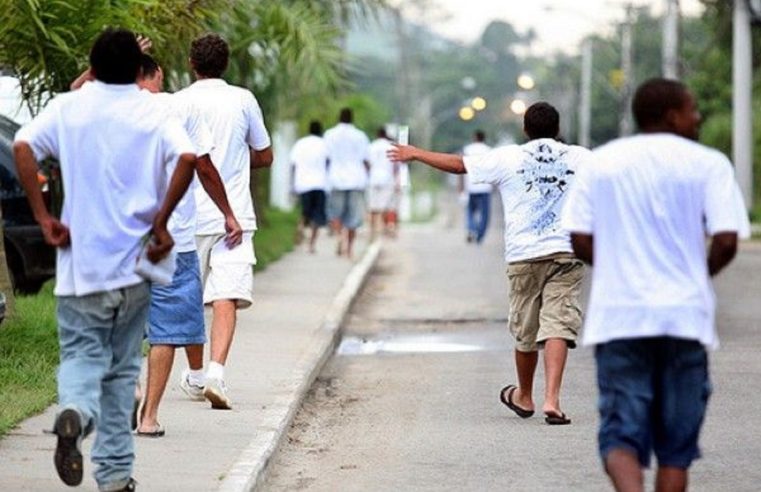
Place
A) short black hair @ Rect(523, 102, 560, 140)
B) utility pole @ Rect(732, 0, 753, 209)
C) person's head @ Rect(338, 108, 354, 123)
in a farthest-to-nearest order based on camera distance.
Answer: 1. utility pole @ Rect(732, 0, 753, 209)
2. person's head @ Rect(338, 108, 354, 123)
3. short black hair @ Rect(523, 102, 560, 140)

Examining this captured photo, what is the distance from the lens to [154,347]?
35.1 feet

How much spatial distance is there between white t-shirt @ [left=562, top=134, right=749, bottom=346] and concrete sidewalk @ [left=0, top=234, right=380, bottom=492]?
2.31 meters

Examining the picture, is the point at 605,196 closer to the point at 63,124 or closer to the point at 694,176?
the point at 694,176

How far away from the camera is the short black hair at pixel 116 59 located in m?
8.23

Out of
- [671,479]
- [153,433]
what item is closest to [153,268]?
[671,479]

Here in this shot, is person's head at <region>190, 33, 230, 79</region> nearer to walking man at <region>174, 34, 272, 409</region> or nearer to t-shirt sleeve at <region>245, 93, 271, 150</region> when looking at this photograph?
walking man at <region>174, 34, 272, 409</region>

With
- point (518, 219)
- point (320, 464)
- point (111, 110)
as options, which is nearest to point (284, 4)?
point (518, 219)

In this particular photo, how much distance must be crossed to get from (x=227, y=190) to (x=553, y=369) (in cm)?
198

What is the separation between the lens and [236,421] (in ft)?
36.8

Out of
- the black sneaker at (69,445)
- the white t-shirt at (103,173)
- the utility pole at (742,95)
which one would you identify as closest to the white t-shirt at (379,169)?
the utility pole at (742,95)

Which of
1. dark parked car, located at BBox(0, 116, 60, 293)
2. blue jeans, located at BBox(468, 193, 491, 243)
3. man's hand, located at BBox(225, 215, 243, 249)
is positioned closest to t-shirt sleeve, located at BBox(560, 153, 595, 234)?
man's hand, located at BBox(225, 215, 243, 249)

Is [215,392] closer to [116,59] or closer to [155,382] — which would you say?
[155,382]

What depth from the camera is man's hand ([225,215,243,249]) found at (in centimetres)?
1127

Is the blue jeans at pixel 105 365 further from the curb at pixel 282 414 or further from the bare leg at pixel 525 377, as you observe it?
the bare leg at pixel 525 377
